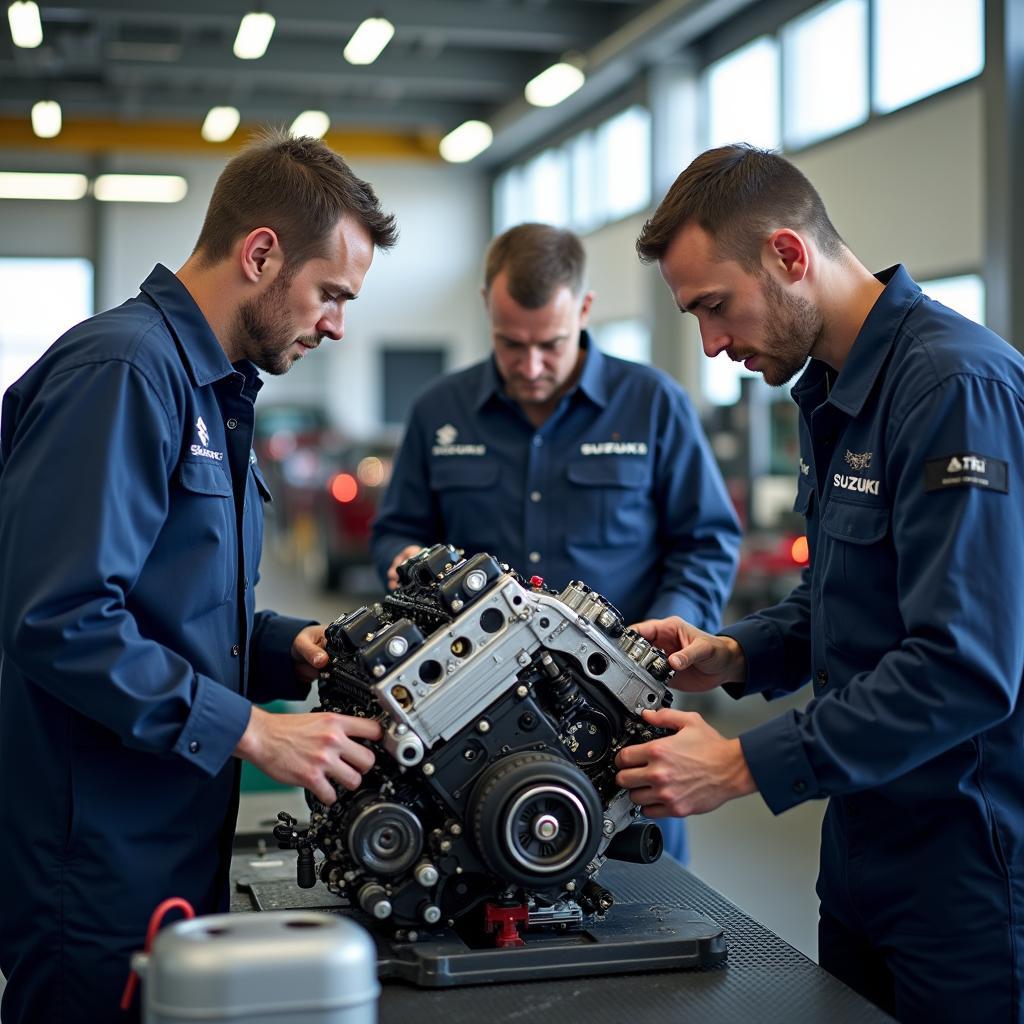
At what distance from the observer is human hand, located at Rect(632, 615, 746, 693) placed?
7.01 feet

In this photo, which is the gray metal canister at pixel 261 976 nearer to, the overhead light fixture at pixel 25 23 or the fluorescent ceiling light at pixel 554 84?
the overhead light fixture at pixel 25 23

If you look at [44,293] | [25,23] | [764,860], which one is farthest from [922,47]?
[44,293]

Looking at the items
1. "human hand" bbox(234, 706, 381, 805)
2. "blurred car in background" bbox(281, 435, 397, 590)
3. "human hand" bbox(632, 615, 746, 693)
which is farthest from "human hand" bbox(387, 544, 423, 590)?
"blurred car in background" bbox(281, 435, 397, 590)

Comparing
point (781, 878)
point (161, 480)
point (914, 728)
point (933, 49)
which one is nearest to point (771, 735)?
point (914, 728)

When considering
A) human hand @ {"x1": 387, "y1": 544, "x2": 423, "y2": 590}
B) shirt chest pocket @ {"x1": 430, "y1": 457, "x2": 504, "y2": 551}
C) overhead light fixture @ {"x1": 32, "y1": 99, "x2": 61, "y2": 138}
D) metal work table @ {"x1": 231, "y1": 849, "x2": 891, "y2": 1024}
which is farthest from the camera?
overhead light fixture @ {"x1": 32, "y1": 99, "x2": 61, "y2": 138}

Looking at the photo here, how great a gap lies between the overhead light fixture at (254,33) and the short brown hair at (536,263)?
810 cm

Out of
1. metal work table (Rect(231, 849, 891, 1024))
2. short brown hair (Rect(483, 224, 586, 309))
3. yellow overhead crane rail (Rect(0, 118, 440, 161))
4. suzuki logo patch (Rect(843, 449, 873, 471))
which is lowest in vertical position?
Result: metal work table (Rect(231, 849, 891, 1024))

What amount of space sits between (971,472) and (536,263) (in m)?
1.58

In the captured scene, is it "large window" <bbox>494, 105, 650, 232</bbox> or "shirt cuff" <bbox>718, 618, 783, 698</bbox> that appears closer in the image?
"shirt cuff" <bbox>718, 618, 783, 698</bbox>

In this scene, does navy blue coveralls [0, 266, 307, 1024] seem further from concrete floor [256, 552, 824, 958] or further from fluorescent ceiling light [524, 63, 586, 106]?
fluorescent ceiling light [524, 63, 586, 106]

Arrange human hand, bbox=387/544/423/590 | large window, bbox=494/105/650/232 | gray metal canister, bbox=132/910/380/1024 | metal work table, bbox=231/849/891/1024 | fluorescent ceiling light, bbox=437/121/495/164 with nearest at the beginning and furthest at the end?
1. gray metal canister, bbox=132/910/380/1024
2. metal work table, bbox=231/849/891/1024
3. human hand, bbox=387/544/423/590
4. large window, bbox=494/105/650/232
5. fluorescent ceiling light, bbox=437/121/495/164

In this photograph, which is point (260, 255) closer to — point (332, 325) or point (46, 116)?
point (332, 325)

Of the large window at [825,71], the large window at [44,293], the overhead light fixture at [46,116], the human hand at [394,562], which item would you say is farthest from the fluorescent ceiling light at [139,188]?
the human hand at [394,562]

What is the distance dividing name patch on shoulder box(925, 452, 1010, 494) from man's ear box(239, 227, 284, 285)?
1.00 m
